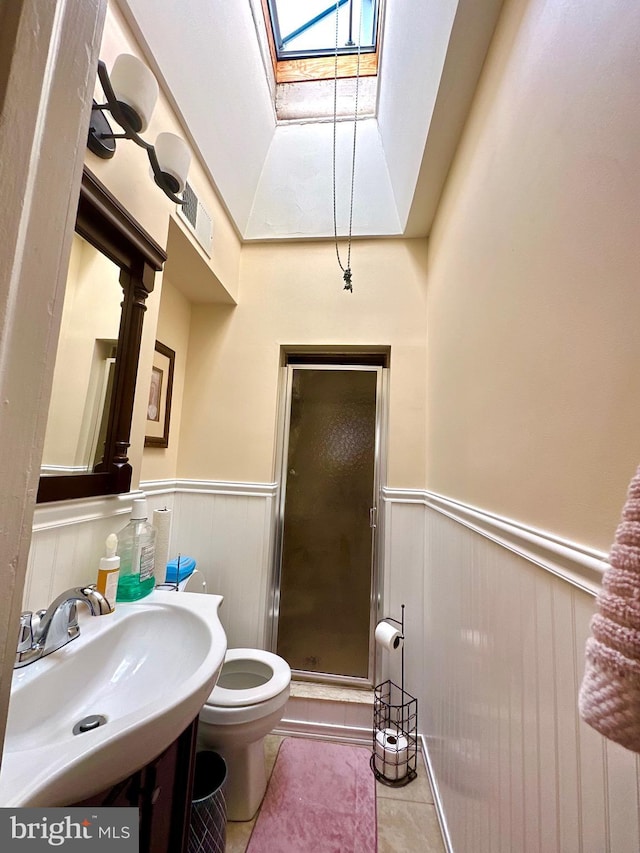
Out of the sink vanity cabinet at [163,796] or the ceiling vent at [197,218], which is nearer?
the sink vanity cabinet at [163,796]

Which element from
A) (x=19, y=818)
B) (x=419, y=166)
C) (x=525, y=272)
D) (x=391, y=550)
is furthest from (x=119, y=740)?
(x=419, y=166)

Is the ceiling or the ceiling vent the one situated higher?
the ceiling

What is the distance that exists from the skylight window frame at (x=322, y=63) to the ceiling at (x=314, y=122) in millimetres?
155

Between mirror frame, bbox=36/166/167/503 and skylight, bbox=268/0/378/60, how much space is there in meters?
1.40

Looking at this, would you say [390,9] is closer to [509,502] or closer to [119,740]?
[509,502]

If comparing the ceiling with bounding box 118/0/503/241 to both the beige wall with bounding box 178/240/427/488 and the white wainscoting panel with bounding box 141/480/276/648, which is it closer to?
the beige wall with bounding box 178/240/427/488

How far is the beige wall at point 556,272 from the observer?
0.53m

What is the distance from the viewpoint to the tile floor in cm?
125

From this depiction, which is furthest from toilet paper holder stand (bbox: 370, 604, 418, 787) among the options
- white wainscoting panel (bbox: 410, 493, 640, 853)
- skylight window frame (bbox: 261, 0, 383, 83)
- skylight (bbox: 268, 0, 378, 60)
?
skylight (bbox: 268, 0, 378, 60)

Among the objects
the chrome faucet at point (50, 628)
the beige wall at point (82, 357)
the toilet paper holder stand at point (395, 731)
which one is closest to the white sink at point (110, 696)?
the chrome faucet at point (50, 628)

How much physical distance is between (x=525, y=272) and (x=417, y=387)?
3.75ft

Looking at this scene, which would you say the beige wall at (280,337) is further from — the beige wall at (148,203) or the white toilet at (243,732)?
the white toilet at (243,732)

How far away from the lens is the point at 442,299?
5.40 ft

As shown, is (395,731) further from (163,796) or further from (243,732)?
(163,796)
